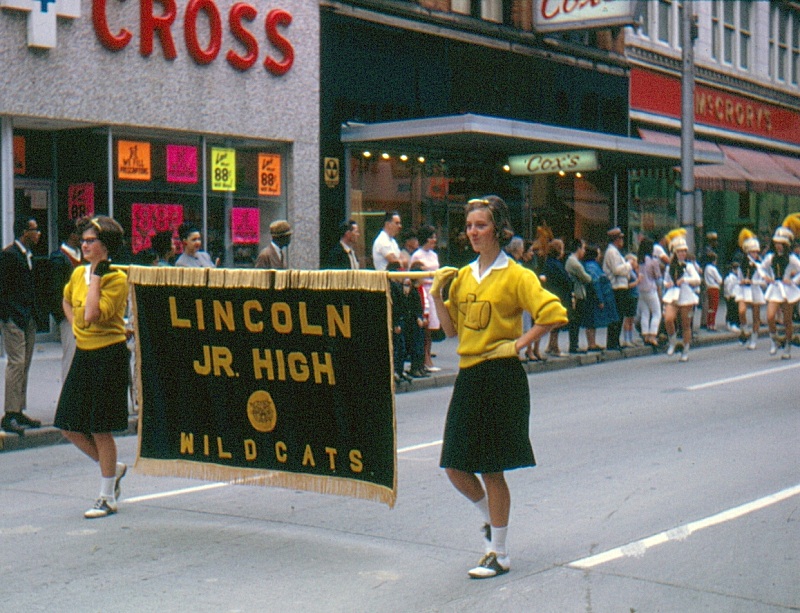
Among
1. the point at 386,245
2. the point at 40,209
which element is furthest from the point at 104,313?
the point at 40,209

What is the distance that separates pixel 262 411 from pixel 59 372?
8914 mm

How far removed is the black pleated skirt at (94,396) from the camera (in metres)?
7.51

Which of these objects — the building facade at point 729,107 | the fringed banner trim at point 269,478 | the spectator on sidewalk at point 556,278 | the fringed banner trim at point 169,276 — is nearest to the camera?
the fringed banner trim at point 269,478

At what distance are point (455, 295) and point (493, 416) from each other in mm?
637

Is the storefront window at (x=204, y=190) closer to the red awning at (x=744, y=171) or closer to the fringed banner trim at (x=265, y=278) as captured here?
the fringed banner trim at (x=265, y=278)

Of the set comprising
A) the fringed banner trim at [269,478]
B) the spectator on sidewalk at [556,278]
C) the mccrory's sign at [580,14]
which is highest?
the mccrory's sign at [580,14]

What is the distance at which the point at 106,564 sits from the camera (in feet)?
Result: 20.8

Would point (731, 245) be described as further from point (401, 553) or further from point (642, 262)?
point (401, 553)

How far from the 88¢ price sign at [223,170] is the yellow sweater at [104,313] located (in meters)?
11.5

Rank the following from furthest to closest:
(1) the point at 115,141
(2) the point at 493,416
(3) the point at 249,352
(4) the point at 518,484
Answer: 1. (1) the point at 115,141
2. (4) the point at 518,484
3. (3) the point at 249,352
4. (2) the point at 493,416

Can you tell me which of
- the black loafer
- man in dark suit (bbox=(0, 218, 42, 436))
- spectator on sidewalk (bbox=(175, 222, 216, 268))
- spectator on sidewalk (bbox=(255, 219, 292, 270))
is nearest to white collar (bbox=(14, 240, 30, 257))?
man in dark suit (bbox=(0, 218, 42, 436))

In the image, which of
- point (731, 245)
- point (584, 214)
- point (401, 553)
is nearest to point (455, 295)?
point (401, 553)

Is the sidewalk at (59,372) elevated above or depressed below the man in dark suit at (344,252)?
below

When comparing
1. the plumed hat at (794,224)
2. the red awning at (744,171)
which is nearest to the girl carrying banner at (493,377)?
the plumed hat at (794,224)
